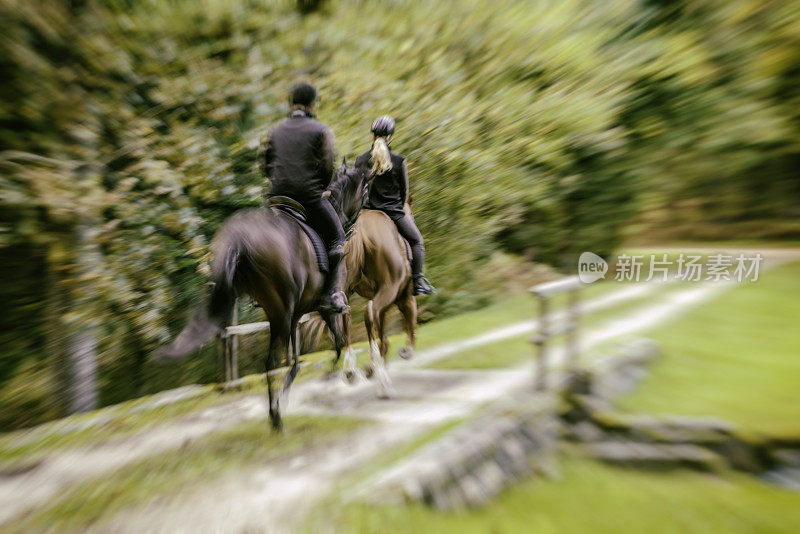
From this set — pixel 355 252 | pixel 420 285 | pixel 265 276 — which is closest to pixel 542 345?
pixel 420 285

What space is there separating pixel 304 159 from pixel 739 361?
7.86 meters

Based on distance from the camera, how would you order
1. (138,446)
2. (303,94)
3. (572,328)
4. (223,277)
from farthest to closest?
(572,328)
(303,94)
(138,446)
(223,277)

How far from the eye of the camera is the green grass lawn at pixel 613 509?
8.47 ft

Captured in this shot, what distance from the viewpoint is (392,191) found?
15.4 feet

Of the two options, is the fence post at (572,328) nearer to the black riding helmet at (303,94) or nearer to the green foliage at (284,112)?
the green foliage at (284,112)

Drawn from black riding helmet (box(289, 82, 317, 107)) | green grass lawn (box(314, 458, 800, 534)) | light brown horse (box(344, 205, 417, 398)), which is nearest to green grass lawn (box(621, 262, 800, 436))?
green grass lawn (box(314, 458, 800, 534))

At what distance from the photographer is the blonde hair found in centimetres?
409

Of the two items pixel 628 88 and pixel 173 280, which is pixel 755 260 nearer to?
pixel 628 88

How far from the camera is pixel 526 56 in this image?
19.5ft

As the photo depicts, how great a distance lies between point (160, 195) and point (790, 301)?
11.9 meters

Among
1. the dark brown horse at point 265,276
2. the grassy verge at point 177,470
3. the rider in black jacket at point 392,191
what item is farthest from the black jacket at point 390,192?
the grassy verge at point 177,470

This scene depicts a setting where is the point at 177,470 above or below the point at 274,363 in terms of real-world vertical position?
below

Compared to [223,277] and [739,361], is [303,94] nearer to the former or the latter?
[223,277]

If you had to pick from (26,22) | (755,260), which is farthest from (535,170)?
(26,22)
